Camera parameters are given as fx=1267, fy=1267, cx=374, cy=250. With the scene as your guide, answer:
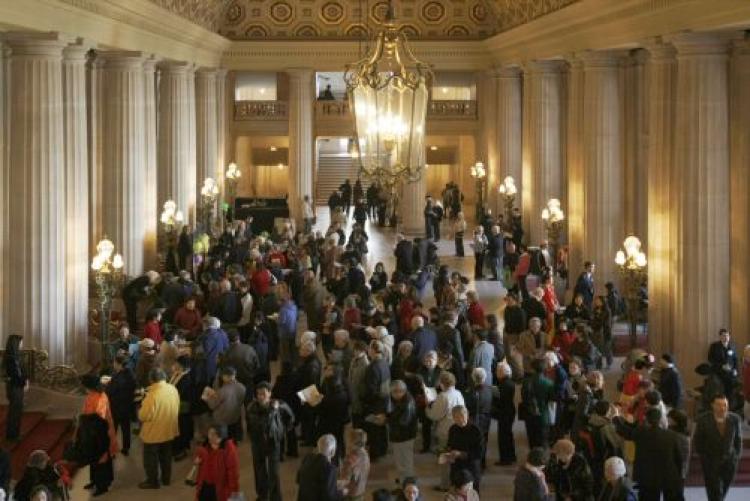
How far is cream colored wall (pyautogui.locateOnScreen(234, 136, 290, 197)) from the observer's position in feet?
146

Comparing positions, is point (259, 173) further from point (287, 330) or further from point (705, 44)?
point (705, 44)

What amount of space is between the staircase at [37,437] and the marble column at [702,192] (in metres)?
8.60

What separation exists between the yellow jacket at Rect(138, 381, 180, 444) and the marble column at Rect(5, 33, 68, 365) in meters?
5.21

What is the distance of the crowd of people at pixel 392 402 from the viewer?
39.7ft

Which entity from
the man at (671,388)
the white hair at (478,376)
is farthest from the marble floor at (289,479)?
the white hair at (478,376)

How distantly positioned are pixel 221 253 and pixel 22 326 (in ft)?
25.3

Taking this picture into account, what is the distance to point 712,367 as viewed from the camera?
15516 millimetres

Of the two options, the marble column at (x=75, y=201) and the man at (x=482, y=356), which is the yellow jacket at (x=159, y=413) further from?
the marble column at (x=75, y=201)

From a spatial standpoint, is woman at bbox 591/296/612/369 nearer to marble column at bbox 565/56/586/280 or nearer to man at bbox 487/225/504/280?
marble column at bbox 565/56/586/280

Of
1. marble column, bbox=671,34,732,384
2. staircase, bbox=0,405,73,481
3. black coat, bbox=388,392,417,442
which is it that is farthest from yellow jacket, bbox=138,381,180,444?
marble column, bbox=671,34,732,384

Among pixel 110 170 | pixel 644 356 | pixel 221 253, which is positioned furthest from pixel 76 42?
pixel 644 356

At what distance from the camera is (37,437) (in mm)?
16078

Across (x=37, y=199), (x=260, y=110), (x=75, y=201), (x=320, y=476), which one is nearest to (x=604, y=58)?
(x=75, y=201)

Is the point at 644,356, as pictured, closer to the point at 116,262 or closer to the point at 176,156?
the point at 116,262
